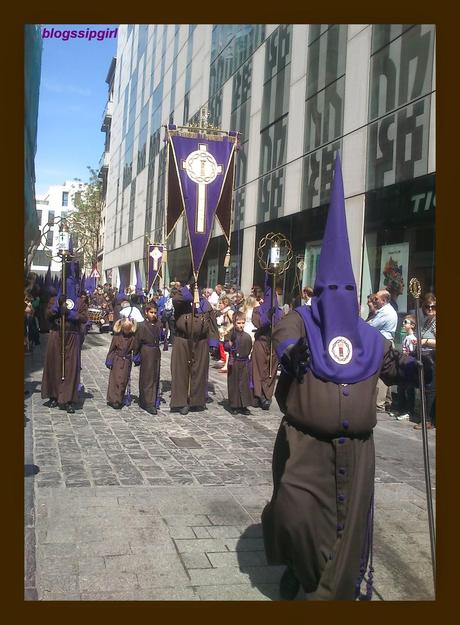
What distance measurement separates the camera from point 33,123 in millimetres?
15227

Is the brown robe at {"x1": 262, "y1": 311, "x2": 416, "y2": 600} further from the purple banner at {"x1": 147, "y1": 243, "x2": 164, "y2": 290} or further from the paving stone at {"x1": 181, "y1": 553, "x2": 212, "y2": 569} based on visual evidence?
the purple banner at {"x1": 147, "y1": 243, "x2": 164, "y2": 290}

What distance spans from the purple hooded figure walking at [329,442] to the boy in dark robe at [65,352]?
6.27m

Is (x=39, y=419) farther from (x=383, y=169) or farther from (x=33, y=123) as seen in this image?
(x=33, y=123)

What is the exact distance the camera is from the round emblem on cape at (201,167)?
35.1 feet

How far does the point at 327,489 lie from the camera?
327 cm

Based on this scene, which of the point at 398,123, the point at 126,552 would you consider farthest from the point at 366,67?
the point at 126,552

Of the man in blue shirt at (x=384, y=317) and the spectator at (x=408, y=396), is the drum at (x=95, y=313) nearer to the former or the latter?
the man in blue shirt at (x=384, y=317)

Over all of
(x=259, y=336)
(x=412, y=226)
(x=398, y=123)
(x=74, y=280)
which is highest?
(x=398, y=123)

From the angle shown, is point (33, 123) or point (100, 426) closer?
point (100, 426)

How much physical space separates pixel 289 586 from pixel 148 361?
629 cm

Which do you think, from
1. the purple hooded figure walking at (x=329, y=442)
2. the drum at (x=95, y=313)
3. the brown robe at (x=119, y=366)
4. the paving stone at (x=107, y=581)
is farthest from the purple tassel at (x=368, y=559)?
the drum at (x=95, y=313)

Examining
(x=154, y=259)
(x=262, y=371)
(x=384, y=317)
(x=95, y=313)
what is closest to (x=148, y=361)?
(x=262, y=371)

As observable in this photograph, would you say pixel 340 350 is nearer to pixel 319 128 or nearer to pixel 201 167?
pixel 201 167

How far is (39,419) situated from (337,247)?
20.4 ft
